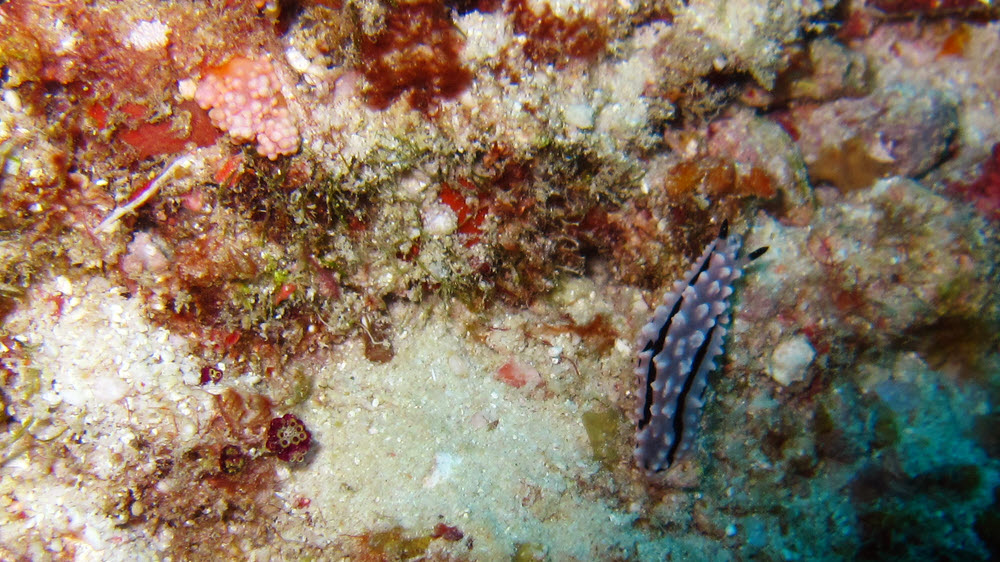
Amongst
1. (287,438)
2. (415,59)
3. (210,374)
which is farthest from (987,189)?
(210,374)

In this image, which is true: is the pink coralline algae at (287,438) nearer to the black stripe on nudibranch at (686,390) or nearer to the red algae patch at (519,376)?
the red algae patch at (519,376)

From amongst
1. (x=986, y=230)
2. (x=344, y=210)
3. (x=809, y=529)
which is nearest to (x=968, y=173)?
(x=986, y=230)

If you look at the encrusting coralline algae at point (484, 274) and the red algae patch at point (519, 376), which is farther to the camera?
the red algae patch at point (519, 376)

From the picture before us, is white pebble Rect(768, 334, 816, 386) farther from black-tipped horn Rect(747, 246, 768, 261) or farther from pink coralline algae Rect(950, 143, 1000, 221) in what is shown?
pink coralline algae Rect(950, 143, 1000, 221)

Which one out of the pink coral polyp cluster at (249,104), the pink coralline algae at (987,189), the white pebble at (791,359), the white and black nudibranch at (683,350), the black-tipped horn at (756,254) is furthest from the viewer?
the pink coralline algae at (987,189)

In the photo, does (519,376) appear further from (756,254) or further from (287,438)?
(756,254)

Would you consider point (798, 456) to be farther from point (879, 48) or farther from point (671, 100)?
point (879, 48)

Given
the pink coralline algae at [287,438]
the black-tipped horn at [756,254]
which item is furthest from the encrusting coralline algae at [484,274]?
the black-tipped horn at [756,254]

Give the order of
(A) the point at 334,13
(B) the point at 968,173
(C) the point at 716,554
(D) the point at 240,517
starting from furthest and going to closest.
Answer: (B) the point at 968,173
(C) the point at 716,554
(D) the point at 240,517
(A) the point at 334,13
